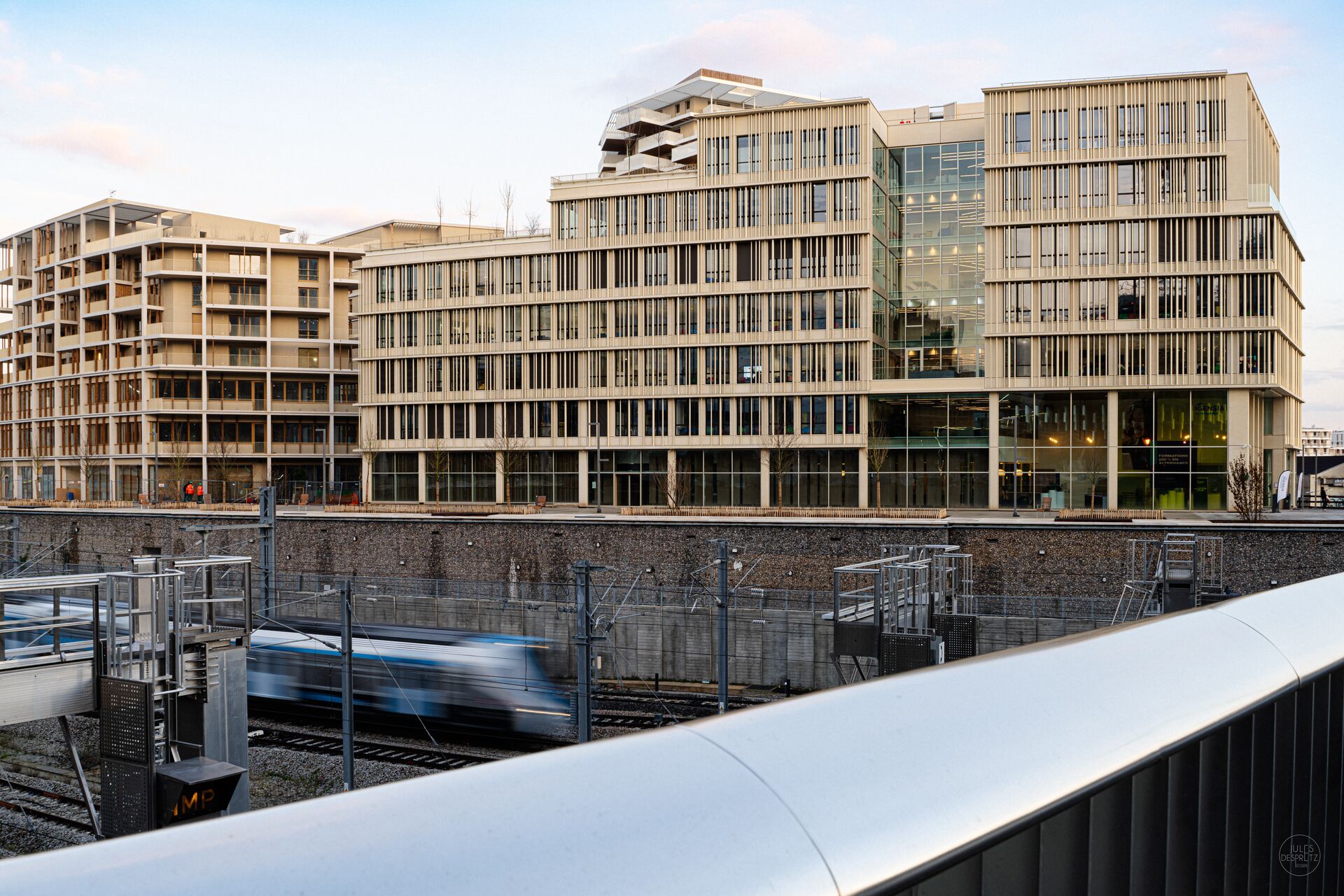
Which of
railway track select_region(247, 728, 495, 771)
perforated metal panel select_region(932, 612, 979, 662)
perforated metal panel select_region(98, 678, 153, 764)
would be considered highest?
perforated metal panel select_region(98, 678, 153, 764)

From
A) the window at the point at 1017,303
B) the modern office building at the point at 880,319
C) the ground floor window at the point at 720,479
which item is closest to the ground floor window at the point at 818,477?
the modern office building at the point at 880,319

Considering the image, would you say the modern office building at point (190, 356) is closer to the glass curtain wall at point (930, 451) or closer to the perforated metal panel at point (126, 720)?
the glass curtain wall at point (930, 451)

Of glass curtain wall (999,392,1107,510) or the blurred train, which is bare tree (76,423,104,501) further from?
glass curtain wall (999,392,1107,510)

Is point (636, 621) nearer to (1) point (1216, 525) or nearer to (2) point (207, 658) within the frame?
(1) point (1216, 525)

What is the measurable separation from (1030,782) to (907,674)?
1.14 feet

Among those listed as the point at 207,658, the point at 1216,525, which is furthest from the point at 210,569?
the point at 1216,525

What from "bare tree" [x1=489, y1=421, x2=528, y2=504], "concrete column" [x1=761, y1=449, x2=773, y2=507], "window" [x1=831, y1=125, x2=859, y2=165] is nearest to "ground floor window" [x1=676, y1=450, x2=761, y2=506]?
"concrete column" [x1=761, y1=449, x2=773, y2=507]

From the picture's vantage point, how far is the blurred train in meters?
27.8

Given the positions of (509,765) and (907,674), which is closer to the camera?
(509,765)

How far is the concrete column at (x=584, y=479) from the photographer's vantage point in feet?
227

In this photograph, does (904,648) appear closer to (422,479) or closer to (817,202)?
(817,202)

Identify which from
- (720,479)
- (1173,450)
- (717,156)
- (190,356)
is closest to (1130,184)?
(1173,450)

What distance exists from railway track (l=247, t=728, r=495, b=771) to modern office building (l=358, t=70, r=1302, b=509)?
89.8 ft

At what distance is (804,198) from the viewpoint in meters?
65.0
